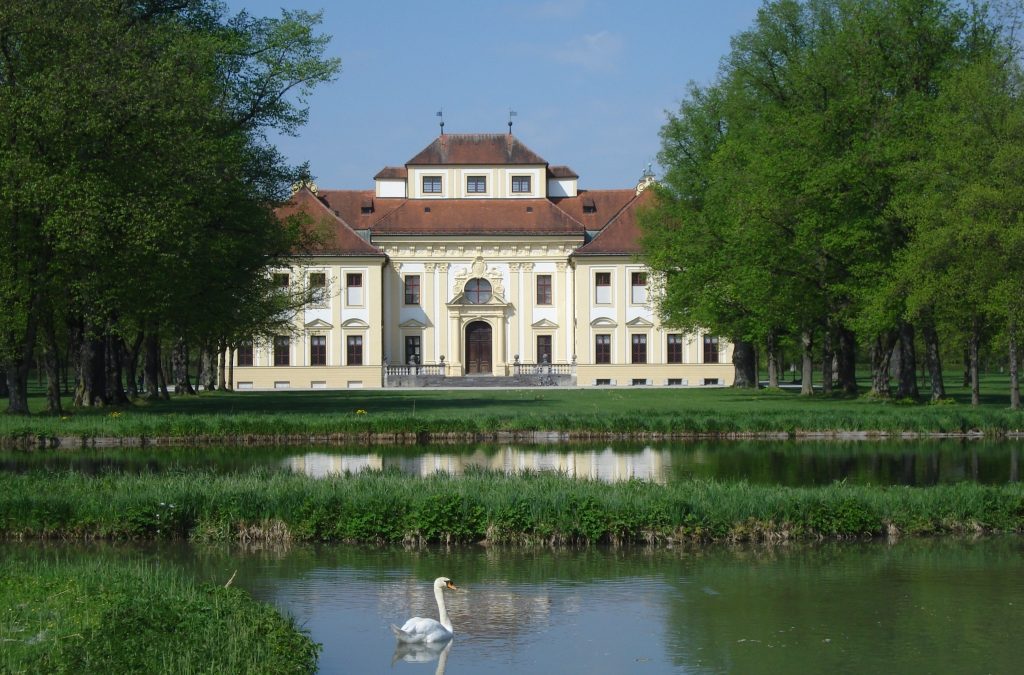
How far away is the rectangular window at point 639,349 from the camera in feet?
215

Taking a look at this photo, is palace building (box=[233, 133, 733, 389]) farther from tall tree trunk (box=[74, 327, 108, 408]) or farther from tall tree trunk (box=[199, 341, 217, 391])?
tall tree trunk (box=[74, 327, 108, 408])

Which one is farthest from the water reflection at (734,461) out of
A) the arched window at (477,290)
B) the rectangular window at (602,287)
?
the arched window at (477,290)

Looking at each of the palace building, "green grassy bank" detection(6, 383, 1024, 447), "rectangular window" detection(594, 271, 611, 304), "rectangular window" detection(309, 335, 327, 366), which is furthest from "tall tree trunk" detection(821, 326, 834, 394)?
"rectangular window" detection(309, 335, 327, 366)

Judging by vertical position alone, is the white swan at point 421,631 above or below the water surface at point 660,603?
above

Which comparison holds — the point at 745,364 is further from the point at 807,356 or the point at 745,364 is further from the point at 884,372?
the point at 884,372

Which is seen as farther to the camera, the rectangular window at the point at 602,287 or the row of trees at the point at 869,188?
the rectangular window at the point at 602,287

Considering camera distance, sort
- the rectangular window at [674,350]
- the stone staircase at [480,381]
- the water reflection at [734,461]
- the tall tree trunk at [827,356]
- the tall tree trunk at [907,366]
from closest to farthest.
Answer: the water reflection at [734,461] → the tall tree trunk at [907,366] → the tall tree trunk at [827,356] → the stone staircase at [480,381] → the rectangular window at [674,350]

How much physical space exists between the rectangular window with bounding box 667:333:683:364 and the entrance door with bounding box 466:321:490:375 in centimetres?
943

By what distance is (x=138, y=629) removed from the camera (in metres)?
9.08

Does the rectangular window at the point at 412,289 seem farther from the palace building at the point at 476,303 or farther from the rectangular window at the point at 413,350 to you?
the rectangular window at the point at 413,350

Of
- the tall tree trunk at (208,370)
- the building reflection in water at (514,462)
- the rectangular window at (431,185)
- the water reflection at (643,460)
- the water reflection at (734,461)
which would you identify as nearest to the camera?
the water reflection at (734,461)

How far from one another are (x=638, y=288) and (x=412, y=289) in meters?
11.8

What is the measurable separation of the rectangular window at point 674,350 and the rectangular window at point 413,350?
510 inches

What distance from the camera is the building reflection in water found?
21.3 metres
